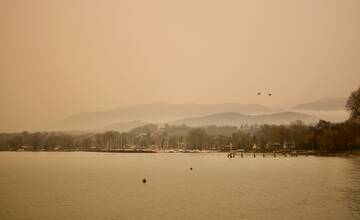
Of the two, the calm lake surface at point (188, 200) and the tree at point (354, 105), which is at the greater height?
the tree at point (354, 105)

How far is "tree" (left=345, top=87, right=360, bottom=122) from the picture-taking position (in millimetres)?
137500

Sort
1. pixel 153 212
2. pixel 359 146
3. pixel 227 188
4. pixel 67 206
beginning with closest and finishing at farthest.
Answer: pixel 153 212 < pixel 67 206 < pixel 227 188 < pixel 359 146

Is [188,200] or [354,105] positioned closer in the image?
[188,200]

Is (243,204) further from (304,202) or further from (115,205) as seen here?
(115,205)

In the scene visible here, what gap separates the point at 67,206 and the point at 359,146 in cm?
13458

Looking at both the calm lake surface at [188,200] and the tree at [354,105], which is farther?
the tree at [354,105]

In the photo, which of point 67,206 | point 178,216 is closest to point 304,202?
point 178,216

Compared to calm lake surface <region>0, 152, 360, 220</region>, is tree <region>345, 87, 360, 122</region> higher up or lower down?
higher up

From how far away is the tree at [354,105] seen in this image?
138m

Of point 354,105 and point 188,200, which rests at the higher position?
point 354,105

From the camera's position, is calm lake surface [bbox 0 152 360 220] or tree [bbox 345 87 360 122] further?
tree [bbox 345 87 360 122]

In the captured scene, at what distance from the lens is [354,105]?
13875cm

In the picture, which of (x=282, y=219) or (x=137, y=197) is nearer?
(x=282, y=219)

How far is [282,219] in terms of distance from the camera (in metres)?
→ 40.3
